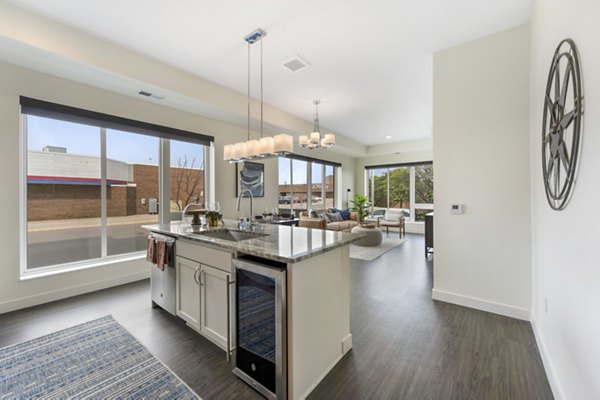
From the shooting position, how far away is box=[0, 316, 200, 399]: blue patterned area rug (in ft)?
5.38

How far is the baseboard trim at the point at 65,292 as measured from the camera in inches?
109

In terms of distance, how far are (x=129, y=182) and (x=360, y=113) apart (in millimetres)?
4516

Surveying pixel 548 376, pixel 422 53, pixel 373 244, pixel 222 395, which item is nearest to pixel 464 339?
pixel 548 376

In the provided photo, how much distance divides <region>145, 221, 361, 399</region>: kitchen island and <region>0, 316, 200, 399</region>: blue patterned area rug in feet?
1.38

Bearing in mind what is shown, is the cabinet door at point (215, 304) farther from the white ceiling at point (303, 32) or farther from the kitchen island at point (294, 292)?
the white ceiling at point (303, 32)

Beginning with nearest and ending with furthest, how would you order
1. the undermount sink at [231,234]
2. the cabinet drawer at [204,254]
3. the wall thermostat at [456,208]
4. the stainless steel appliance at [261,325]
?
the stainless steel appliance at [261,325], the cabinet drawer at [204,254], the undermount sink at [231,234], the wall thermostat at [456,208]

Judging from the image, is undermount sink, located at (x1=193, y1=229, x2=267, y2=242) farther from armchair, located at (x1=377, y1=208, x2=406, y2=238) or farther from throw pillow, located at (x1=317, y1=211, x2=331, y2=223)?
armchair, located at (x1=377, y1=208, x2=406, y2=238)

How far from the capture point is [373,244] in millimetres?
5930

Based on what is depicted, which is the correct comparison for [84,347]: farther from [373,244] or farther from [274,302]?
[373,244]

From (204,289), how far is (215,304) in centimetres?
17

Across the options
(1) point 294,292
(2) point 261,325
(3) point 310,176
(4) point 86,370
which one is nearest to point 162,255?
(4) point 86,370

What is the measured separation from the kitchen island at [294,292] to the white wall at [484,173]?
5.31ft

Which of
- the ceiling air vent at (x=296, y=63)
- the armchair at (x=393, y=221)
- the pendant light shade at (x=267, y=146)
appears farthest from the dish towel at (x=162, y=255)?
the armchair at (x=393, y=221)

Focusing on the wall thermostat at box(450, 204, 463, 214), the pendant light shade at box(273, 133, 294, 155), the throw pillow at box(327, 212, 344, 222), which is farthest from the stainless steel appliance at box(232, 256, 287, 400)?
the throw pillow at box(327, 212, 344, 222)
